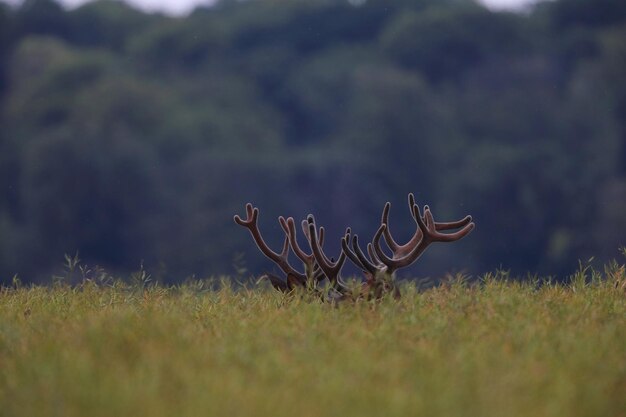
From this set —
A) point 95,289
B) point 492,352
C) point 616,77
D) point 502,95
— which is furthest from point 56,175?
point 492,352

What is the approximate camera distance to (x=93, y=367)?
5070 mm

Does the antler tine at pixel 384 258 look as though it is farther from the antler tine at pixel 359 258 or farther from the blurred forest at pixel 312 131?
the blurred forest at pixel 312 131

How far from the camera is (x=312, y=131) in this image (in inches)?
2055

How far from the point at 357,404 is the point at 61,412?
1118mm

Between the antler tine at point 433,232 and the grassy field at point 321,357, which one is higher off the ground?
the antler tine at point 433,232

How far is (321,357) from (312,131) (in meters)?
47.0

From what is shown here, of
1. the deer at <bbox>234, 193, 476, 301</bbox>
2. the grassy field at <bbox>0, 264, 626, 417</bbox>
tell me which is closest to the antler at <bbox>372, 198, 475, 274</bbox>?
the deer at <bbox>234, 193, 476, 301</bbox>

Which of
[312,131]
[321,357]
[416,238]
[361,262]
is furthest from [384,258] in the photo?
[312,131]

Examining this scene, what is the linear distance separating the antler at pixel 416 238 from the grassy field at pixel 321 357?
9.4 inches

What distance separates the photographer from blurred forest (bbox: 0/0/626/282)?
40.6 m

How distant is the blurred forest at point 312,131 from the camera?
133ft

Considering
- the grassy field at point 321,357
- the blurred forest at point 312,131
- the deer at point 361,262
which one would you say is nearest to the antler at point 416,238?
the deer at point 361,262

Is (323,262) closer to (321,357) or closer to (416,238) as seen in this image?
(416,238)

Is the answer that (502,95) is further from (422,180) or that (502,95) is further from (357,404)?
(357,404)
